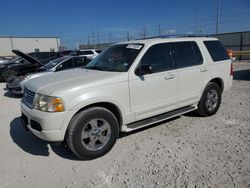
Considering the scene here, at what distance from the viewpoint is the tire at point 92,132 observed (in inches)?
126

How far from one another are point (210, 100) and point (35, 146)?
12.9 ft

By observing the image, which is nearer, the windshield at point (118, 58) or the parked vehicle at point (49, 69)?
the windshield at point (118, 58)

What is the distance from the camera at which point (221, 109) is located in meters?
5.64

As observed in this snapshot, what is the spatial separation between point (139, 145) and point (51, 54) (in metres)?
14.1

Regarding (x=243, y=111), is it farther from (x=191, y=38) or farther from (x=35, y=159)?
(x=35, y=159)

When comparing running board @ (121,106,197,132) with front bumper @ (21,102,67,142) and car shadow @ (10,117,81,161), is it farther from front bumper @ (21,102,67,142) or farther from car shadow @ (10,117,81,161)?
front bumper @ (21,102,67,142)

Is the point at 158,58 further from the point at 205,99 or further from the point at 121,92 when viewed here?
the point at 205,99

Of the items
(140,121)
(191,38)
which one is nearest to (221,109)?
(191,38)

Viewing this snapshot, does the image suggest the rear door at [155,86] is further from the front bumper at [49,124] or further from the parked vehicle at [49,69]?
the parked vehicle at [49,69]

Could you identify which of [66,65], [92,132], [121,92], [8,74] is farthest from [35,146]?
[8,74]

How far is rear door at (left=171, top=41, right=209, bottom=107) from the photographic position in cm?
433

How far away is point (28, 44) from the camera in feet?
163

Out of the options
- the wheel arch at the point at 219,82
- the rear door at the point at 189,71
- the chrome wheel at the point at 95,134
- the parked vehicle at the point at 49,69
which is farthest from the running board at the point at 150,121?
the parked vehicle at the point at 49,69

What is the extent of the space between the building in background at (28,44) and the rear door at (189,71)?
1878 inches
